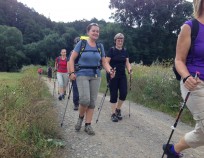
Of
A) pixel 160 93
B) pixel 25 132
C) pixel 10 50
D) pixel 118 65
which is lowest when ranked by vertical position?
pixel 10 50

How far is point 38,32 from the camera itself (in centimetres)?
8981

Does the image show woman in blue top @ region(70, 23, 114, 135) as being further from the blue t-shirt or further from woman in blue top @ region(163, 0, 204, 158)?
woman in blue top @ region(163, 0, 204, 158)

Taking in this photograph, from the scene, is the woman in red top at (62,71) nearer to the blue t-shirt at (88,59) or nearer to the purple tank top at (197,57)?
the blue t-shirt at (88,59)

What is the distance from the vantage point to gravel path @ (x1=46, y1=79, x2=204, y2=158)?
5648 millimetres

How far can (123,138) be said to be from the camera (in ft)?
21.7

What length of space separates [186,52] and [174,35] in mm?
54406

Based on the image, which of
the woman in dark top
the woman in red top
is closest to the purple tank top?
the woman in dark top

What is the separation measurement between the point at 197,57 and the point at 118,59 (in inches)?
180

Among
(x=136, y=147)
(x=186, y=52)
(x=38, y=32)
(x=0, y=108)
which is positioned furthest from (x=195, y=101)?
(x=38, y=32)

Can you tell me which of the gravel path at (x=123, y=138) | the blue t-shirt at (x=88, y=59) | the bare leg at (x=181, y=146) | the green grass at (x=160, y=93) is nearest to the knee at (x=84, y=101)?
the blue t-shirt at (x=88, y=59)

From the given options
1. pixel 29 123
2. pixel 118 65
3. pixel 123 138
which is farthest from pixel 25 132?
pixel 118 65

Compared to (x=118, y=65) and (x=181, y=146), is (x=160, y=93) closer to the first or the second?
(x=118, y=65)

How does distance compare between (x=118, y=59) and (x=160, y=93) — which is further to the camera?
(x=160, y=93)

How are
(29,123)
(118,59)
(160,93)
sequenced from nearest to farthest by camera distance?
1. (29,123)
2. (118,59)
3. (160,93)
